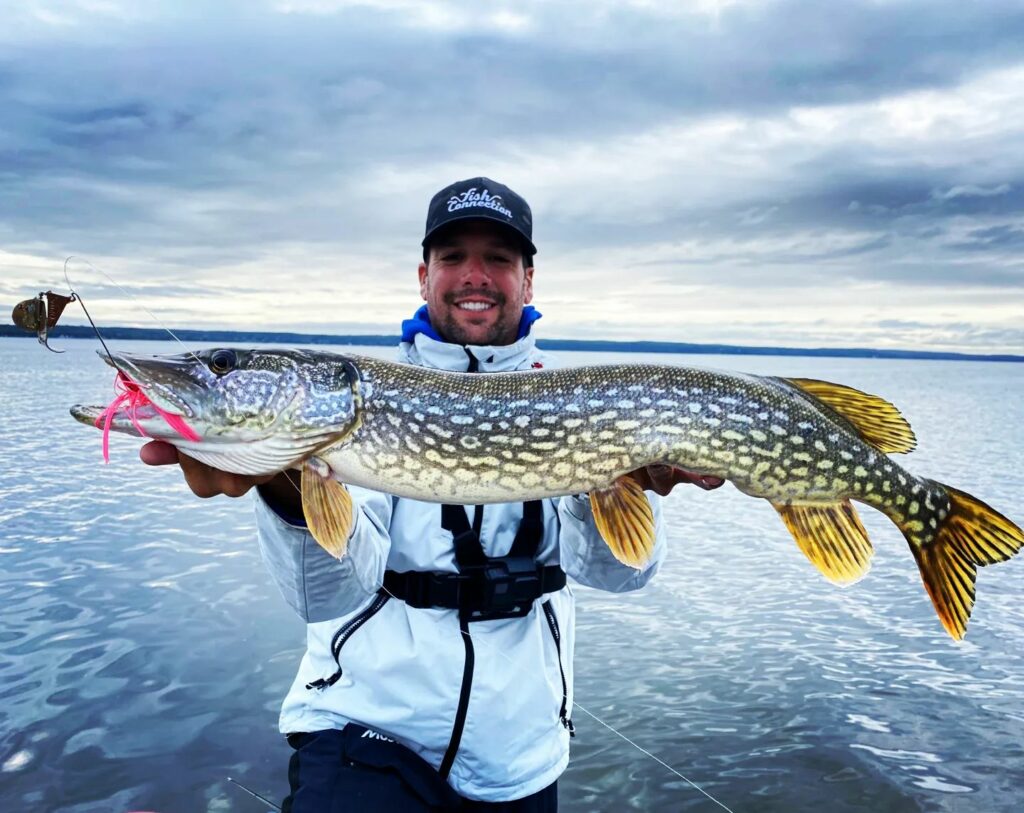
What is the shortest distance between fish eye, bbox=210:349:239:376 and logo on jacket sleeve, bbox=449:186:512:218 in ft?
4.61

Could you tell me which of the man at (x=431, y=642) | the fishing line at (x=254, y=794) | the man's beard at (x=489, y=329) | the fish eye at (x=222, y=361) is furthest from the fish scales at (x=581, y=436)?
the fishing line at (x=254, y=794)

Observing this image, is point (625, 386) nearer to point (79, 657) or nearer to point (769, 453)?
point (769, 453)

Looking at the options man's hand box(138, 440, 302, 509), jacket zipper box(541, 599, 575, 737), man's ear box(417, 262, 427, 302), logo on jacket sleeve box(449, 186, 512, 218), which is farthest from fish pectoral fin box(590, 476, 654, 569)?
man's ear box(417, 262, 427, 302)

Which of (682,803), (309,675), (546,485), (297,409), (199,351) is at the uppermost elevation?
(199,351)

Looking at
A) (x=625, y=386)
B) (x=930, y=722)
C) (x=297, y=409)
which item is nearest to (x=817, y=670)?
(x=930, y=722)

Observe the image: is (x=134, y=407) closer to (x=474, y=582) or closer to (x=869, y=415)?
(x=474, y=582)

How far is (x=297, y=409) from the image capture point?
2488 millimetres

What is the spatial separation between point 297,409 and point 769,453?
1561 millimetres

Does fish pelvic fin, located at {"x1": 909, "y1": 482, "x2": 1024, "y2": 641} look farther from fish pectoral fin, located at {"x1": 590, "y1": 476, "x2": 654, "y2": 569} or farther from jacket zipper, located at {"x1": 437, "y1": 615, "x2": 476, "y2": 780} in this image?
jacket zipper, located at {"x1": 437, "y1": 615, "x2": 476, "y2": 780}

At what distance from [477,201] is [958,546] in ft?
7.67

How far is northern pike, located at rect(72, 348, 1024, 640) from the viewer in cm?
247

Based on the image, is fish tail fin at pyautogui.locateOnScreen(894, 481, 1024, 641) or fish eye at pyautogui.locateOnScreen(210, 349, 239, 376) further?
fish tail fin at pyautogui.locateOnScreen(894, 481, 1024, 641)

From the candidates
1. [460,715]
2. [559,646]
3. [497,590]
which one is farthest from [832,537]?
[460,715]

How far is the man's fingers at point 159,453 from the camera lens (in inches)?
93.6
